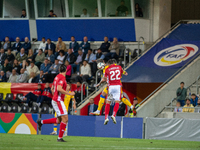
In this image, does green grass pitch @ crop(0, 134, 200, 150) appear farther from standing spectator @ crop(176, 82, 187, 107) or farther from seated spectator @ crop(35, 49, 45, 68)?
seated spectator @ crop(35, 49, 45, 68)

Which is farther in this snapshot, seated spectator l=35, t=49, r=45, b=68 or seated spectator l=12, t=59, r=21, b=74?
seated spectator l=35, t=49, r=45, b=68

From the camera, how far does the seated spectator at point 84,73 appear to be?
20000mm

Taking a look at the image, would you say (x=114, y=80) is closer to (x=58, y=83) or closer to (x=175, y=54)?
(x=58, y=83)

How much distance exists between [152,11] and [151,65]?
5180 mm

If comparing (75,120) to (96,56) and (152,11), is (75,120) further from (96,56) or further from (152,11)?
(152,11)

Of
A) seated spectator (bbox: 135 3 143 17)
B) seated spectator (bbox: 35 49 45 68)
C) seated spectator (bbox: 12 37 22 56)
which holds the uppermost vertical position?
seated spectator (bbox: 135 3 143 17)

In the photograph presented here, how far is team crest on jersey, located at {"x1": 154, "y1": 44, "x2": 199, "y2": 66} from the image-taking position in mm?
19906

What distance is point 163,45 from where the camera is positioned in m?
21.1

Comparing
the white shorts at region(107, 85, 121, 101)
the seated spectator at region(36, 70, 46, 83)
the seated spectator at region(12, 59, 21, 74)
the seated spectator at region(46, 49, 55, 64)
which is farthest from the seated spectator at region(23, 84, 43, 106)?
the white shorts at region(107, 85, 121, 101)

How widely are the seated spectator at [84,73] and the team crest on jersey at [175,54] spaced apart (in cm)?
357

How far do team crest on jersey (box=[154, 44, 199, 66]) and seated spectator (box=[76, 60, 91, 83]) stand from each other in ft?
11.7

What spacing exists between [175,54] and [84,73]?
4.92 meters

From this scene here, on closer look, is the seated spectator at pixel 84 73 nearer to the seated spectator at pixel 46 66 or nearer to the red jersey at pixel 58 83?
the seated spectator at pixel 46 66

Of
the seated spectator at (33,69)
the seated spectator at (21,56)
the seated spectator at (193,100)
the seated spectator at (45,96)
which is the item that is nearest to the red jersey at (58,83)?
the seated spectator at (193,100)
